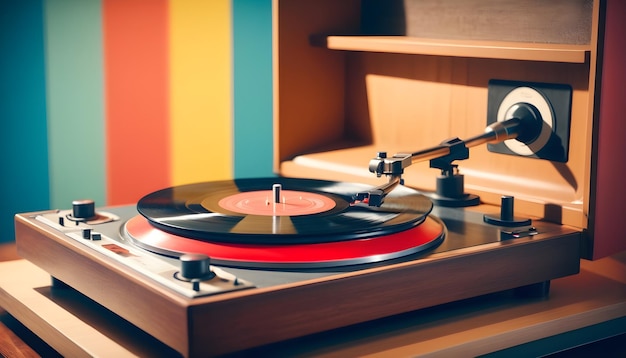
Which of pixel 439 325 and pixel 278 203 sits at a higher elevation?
pixel 278 203

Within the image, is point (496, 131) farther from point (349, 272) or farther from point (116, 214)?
point (116, 214)

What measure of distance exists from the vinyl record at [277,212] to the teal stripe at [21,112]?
2.90 ft

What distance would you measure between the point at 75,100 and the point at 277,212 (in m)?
1.17

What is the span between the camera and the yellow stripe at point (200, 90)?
7.73 ft

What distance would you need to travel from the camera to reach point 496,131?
1300mm


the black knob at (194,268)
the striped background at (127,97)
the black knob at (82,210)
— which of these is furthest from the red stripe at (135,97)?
the black knob at (194,268)

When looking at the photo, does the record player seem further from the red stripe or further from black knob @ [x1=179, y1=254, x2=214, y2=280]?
the red stripe

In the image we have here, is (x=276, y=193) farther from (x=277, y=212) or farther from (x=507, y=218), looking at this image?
(x=507, y=218)

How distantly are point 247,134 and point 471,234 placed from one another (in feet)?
4.66

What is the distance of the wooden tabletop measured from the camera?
96 cm

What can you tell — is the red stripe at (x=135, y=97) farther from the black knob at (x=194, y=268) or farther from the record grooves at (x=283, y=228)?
the black knob at (x=194, y=268)

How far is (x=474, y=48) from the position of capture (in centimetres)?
132

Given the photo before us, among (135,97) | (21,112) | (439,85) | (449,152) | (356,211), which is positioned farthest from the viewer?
(135,97)

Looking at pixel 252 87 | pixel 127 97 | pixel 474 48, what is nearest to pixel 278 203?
pixel 474 48
